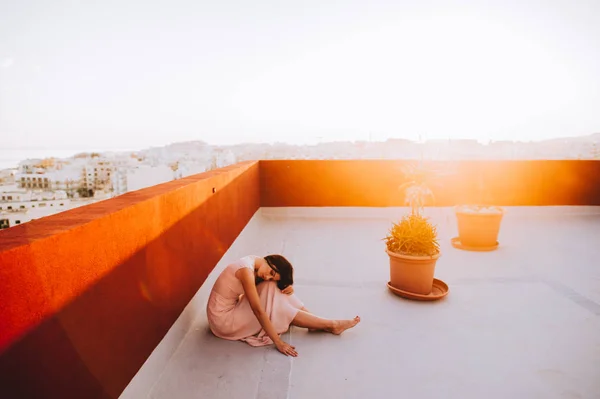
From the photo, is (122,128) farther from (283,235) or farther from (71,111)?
(283,235)

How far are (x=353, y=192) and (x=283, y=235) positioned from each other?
7.20 feet

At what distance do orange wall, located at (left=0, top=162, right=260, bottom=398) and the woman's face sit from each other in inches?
20.8

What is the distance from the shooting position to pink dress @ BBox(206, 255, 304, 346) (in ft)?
8.83

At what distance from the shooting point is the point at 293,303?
2.87 metres

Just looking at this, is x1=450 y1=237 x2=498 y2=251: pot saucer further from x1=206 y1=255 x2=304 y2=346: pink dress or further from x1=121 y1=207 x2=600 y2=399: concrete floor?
x1=206 y1=255 x2=304 y2=346: pink dress

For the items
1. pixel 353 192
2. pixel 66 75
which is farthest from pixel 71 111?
pixel 353 192

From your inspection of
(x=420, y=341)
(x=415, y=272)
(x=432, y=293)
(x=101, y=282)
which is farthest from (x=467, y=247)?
(x=101, y=282)

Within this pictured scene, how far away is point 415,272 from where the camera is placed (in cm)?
348

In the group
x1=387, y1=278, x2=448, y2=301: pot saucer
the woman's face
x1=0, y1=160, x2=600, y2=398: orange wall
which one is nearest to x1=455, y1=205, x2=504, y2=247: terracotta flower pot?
x1=387, y1=278, x2=448, y2=301: pot saucer

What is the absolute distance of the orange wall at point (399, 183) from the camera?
762cm

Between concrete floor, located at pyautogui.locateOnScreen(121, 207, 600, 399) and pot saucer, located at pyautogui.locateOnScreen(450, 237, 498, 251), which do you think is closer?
concrete floor, located at pyautogui.locateOnScreen(121, 207, 600, 399)

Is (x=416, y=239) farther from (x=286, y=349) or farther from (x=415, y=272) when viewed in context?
(x=286, y=349)

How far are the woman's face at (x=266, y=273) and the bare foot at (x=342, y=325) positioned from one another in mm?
579

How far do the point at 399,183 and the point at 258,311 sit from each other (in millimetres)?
5648
